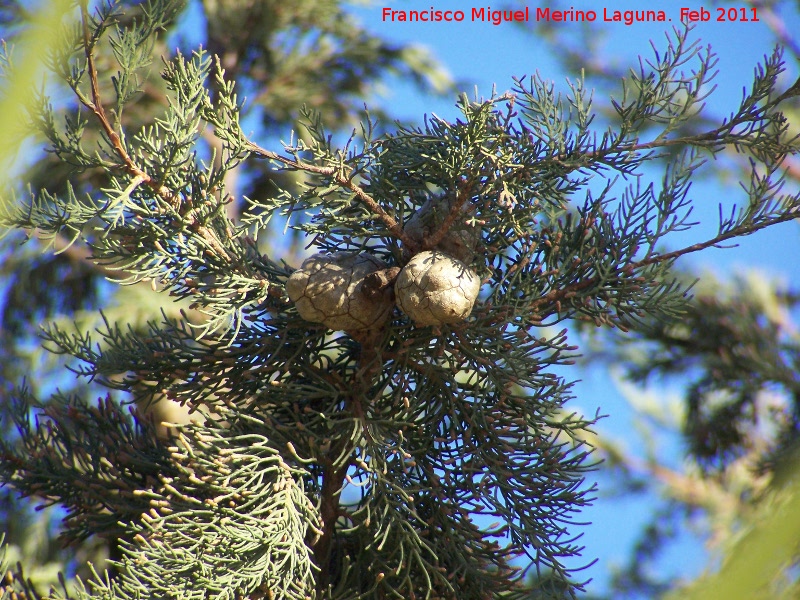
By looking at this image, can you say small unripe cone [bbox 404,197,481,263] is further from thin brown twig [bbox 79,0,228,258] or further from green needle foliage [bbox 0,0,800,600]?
thin brown twig [bbox 79,0,228,258]

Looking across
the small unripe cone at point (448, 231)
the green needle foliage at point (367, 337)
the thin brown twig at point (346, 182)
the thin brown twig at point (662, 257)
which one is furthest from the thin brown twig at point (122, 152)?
the thin brown twig at point (662, 257)

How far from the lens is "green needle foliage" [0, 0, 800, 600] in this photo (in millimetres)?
1376

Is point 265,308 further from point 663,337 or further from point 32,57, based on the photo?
point 663,337

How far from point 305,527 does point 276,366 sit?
0.29m

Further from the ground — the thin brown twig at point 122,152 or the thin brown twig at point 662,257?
the thin brown twig at point 662,257

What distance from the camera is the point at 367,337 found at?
154 cm

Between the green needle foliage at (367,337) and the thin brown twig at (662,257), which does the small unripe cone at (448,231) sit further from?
the thin brown twig at (662,257)

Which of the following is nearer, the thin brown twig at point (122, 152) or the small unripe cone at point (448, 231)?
the thin brown twig at point (122, 152)

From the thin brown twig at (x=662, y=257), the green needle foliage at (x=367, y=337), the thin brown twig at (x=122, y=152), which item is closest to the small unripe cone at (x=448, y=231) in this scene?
the green needle foliage at (x=367, y=337)

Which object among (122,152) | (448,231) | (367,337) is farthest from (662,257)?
(122,152)

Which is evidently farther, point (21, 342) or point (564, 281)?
point (21, 342)

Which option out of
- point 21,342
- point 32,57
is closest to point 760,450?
point 21,342

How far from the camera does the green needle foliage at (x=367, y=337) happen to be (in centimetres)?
138

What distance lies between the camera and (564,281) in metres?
1.55
